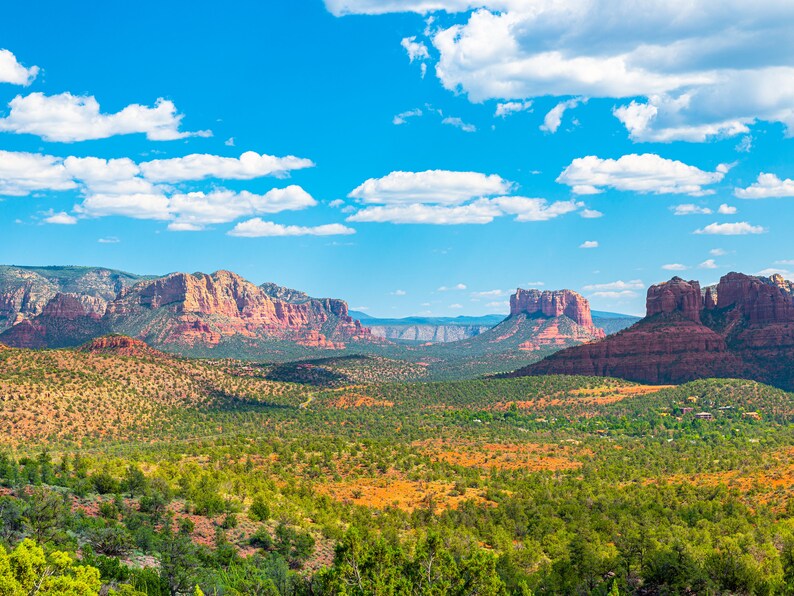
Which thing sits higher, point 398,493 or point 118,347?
point 118,347

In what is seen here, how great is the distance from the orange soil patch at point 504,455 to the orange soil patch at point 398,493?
1475cm

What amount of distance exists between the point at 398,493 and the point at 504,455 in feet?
101

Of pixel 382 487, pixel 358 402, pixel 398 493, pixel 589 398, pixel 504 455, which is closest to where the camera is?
pixel 398 493

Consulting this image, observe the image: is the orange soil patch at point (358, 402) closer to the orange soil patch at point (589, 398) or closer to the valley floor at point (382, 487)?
the valley floor at point (382, 487)

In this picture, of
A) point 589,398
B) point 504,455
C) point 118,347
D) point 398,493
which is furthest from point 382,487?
point 118,347

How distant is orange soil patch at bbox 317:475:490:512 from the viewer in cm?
8038

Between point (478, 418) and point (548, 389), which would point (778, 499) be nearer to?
point (478, 418)

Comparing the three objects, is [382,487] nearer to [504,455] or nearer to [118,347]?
[504,455]

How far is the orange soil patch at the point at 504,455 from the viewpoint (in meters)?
104

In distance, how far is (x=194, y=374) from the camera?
168 meters

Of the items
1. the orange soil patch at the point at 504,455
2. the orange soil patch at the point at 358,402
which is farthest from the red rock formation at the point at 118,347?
the orange soil patch at the point at 504,455

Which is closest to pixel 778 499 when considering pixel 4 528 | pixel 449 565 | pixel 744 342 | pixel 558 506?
pixel 558 506

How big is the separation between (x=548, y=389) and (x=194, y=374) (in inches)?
3047

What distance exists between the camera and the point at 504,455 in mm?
112188
